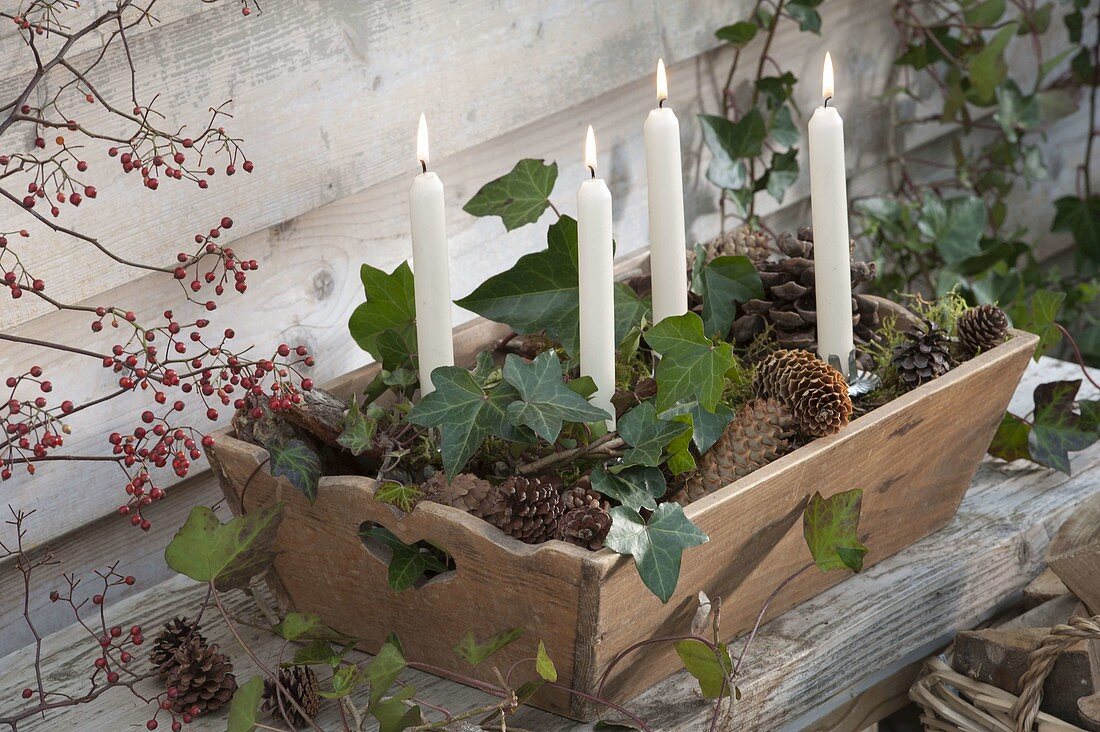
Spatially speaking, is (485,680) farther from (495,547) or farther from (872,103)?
(872,103)

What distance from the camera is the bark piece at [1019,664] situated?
692mm

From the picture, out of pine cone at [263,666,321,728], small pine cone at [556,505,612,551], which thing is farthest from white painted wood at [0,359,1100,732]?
small pine cone at [556,505,612,551]

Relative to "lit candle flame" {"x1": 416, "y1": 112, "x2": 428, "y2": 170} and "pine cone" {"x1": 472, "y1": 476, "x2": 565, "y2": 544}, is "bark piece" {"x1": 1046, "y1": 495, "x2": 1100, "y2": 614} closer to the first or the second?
"pine cone" {"x1": 472, "y1": 476, "x2": 565, "y2": 544}

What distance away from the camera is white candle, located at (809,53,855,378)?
733 mm

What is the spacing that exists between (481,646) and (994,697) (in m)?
0.34

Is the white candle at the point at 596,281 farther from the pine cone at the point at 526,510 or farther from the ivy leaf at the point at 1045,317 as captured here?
the ivy leaf at the point at 1045,317

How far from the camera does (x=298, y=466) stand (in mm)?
647

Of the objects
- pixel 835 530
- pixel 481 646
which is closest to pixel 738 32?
pixel 835 530

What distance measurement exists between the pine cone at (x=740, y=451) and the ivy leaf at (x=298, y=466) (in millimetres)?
207

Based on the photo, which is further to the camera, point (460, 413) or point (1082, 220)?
point (1082, 220)

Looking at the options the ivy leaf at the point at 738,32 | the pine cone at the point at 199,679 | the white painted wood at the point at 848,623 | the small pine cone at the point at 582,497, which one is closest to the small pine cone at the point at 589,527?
the small pine cone at the point at 582,497

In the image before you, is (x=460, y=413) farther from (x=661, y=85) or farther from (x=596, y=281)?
(x=661, y=85)

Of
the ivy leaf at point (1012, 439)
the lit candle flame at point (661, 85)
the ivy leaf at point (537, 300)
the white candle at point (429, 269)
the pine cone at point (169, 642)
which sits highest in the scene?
the lit candle flame at point (661, 85)

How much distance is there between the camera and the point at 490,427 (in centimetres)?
63
